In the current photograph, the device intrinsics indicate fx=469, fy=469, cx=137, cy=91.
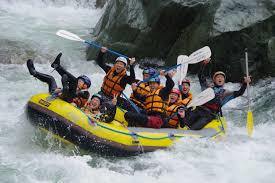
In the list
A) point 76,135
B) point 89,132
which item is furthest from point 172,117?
point 76,135

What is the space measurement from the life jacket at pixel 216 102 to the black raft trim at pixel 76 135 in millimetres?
1438

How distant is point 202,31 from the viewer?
360 inches

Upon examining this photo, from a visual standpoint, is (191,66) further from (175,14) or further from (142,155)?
(142,155)

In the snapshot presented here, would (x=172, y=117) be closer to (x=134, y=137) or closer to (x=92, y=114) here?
(x=134, y=137)

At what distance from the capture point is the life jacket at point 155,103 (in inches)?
262

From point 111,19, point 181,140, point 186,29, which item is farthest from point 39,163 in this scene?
point 111,19

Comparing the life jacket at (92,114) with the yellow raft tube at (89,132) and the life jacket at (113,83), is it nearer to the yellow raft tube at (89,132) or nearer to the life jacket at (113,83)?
the yellow raft tube at (89,132)

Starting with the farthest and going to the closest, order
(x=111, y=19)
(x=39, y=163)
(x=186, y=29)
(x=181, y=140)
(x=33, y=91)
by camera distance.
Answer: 1. (x=111, y=19)
2. (x=186, y=29)
3. (x=33, y=91)
4. (x=181, y=140)
5. (x=39, y=163)

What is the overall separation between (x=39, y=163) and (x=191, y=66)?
452 cm

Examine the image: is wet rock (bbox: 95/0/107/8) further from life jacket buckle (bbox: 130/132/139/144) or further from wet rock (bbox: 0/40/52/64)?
life jacket buckle (bbox: 130/132/139/144)

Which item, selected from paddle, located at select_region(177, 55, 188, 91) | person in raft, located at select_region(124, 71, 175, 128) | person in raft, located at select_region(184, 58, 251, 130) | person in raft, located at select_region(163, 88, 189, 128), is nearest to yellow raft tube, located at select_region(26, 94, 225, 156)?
person in raft, located at select_region(124, 71, 175, 128)

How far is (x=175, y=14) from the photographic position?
9.77m

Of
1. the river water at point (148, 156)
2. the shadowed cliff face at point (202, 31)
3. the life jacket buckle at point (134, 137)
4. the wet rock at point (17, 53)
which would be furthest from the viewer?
the wet rock at point (17, 53)

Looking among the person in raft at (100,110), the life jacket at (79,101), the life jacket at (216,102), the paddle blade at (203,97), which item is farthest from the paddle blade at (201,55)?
the life jacket at (79,101)
